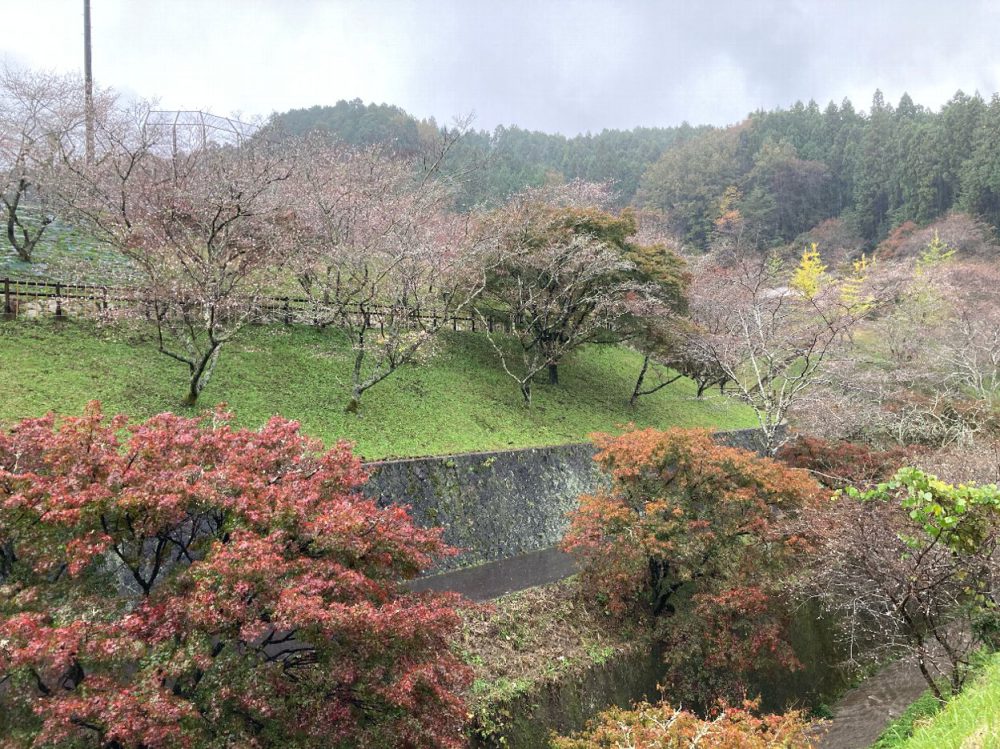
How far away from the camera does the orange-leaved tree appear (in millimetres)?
10508

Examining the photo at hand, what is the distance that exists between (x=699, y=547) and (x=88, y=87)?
21974 millimetres

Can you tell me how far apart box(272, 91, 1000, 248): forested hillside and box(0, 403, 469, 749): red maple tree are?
35.4 m

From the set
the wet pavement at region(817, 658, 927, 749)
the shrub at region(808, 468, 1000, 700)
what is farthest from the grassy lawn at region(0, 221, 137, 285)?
the wet pavement at region(817, 658, 927, 749)

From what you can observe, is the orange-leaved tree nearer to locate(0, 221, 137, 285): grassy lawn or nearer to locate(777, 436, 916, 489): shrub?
locate(777, 436, 916, 489): shrub

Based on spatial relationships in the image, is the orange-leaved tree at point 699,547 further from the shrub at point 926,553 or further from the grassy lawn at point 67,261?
the grassy lawn at point 67,261

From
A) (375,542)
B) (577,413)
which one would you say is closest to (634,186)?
(577,413)

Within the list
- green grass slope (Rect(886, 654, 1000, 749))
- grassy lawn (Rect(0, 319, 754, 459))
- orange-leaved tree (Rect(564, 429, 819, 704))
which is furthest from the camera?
grassy lawn (Rect(0, 319, 754, 459))

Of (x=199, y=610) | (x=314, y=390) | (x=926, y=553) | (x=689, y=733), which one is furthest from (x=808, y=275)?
(x=199, y=610)

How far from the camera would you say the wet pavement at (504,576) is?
1159 cm

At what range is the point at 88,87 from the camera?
18.7 m

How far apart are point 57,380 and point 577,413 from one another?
46.0 ft

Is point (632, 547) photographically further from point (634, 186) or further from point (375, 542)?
point (634, 186)

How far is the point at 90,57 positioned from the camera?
20.4 metres

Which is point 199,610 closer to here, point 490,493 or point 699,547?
point 699,547
